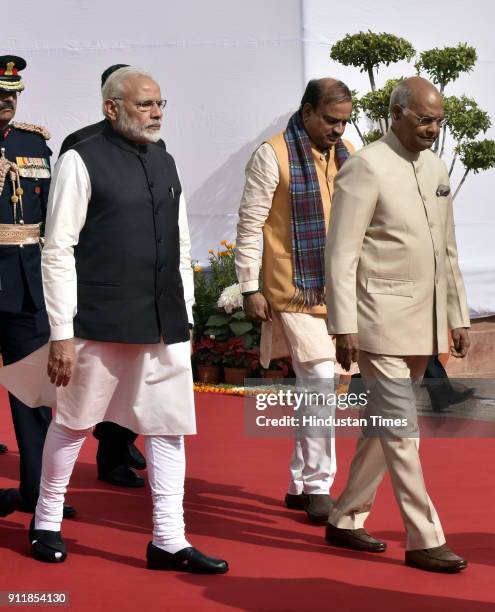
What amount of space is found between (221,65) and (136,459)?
620 centimetres

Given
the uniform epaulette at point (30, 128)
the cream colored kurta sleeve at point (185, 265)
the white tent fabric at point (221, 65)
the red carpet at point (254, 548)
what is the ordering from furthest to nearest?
the white tent fabric at point (221, 65), the uniform epaulette at point (30, 128), the cream colored kurta sleeve at point (185, 265), the red carpet at point (254, 548)

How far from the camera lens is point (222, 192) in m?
13.1

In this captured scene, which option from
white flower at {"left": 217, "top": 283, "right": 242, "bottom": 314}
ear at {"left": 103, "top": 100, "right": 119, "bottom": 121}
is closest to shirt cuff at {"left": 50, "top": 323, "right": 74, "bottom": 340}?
ear at {"left": 103, "top": 100, "right": 119, "bottom": 121}

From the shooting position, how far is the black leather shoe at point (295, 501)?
6.68 metres

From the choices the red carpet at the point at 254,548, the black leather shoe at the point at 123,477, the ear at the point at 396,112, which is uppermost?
the ear at the point at 396,112

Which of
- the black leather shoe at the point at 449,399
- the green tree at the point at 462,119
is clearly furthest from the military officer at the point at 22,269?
the green tree at the point at 462,119

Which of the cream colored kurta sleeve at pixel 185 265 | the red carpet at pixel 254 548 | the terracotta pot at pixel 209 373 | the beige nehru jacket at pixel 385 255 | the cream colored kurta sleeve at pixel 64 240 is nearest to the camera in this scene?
the red carpet at pixel 254 548

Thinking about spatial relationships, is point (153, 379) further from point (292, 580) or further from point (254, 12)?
point (254, 12)

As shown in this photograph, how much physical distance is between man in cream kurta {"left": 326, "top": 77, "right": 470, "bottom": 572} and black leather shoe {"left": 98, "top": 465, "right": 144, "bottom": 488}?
1802 mm

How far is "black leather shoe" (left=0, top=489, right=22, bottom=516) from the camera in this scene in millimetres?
6414

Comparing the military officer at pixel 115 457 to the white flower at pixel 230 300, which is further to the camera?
the white flower at pixel 230 300

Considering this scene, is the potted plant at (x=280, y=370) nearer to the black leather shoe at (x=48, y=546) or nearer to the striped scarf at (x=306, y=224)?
the striped scarf at (x=306, y=224)

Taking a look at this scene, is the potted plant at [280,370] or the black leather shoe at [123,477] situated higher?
the potted plant at [280,370]

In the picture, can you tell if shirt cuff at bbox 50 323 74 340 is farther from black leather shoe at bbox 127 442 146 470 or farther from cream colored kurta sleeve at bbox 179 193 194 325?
black leather shoe at bbox 127 442 146 470
